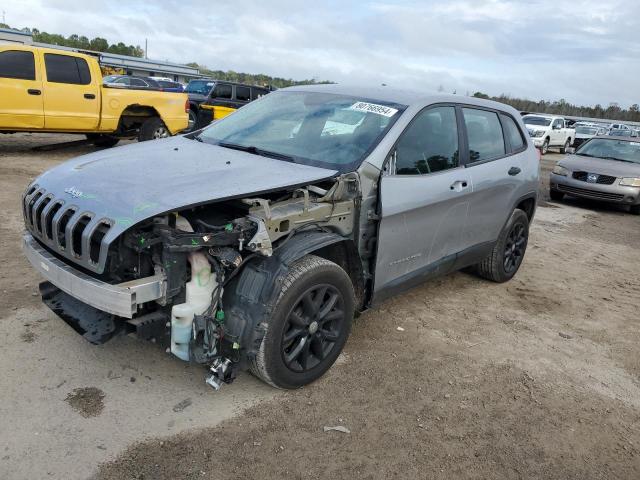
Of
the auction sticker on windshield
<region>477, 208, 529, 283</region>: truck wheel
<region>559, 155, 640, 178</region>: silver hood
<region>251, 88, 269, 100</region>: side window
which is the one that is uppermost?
<region>251, 88, 269, 100</region>: side window

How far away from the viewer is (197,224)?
2.99 m

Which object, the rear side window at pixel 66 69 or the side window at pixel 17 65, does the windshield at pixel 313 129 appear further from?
the rear side window at pixel 66 69

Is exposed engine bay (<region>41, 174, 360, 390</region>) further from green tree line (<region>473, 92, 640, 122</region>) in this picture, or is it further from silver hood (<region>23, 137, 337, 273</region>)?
green tree line (<region>473, 92, 640, 122</region>)

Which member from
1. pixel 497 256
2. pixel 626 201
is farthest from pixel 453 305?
pixel 626 201

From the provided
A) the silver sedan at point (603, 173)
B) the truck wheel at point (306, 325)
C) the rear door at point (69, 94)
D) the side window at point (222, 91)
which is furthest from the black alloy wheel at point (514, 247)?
the side window at point (222, 91)

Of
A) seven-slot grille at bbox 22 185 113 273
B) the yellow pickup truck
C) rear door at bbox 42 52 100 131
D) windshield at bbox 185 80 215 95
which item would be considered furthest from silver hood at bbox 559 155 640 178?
windshield at bbox 185 80 215 95

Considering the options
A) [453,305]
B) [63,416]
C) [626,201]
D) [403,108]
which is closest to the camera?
[63,416]

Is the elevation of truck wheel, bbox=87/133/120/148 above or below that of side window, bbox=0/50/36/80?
below

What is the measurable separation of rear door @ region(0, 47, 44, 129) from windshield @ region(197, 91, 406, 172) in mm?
6843

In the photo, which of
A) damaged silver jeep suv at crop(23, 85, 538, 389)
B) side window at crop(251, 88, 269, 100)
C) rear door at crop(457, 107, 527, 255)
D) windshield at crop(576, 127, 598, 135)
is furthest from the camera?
windshield at crop(576, 127, 598, 135)

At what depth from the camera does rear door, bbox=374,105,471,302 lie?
367cm

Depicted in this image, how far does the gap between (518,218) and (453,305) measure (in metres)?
1.21

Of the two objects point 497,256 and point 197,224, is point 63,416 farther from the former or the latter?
point 497,256

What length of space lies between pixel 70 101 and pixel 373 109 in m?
8.27
